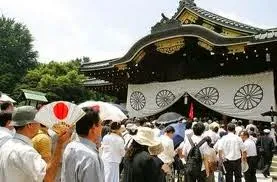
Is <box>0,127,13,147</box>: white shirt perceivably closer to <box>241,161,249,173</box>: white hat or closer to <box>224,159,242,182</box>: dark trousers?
<box>224,159,242,182</box>: dark trousers

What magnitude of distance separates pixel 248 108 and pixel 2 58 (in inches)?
1296

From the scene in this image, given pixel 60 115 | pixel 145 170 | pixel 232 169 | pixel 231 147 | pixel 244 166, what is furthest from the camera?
pixel 244 166

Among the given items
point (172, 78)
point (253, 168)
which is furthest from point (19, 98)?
point (253, 168)

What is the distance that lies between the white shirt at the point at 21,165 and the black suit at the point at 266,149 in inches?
431

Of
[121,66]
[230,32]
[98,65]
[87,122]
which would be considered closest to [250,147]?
[87,122]

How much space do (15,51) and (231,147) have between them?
127 ft

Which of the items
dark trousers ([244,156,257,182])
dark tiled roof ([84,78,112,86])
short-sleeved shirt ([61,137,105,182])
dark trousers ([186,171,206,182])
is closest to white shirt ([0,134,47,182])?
short-sleeved shirt ([61,137,105,182])

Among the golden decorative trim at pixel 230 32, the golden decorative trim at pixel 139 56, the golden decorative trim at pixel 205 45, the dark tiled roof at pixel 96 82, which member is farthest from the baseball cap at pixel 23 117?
the dark tiled roof at pixel 96 82

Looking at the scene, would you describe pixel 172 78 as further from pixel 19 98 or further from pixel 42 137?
pixel 19 98

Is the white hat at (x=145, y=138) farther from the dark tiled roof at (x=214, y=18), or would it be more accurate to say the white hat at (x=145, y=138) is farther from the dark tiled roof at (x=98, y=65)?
the dark tiled roof at (x=98, y=65)

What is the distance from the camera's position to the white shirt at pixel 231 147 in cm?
1002

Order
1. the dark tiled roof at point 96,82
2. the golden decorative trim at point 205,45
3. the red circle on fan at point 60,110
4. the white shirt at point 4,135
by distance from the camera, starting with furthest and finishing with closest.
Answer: the dark tiled roof at point 96,82 → the golden decorative trim at point 205,45 → the white shirt at point 4,135 → the red circle on fan at point 60,110

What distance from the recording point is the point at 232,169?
10289mm

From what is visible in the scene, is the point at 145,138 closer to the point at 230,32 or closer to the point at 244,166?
the point at 244,166
